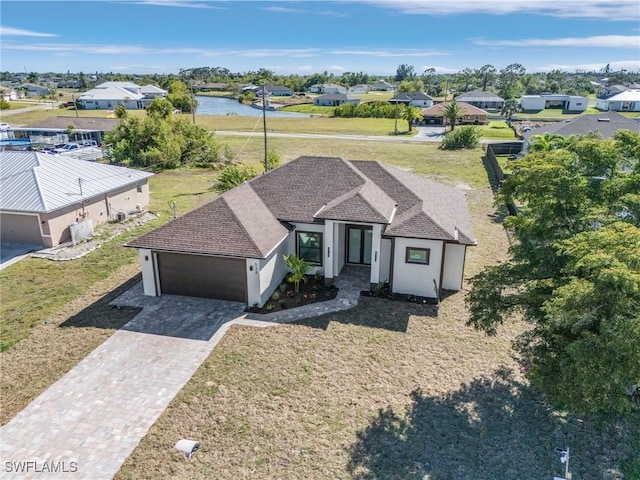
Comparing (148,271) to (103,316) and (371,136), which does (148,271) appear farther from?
(371,136)

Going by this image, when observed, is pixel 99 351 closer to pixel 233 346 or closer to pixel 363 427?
pixel 233 346

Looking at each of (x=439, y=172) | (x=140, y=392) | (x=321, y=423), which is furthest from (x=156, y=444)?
(x=439, y=172)

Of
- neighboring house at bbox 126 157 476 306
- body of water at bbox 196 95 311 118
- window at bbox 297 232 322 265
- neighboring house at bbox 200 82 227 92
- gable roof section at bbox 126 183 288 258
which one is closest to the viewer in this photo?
gable roof section at bbox 126 183 288 258

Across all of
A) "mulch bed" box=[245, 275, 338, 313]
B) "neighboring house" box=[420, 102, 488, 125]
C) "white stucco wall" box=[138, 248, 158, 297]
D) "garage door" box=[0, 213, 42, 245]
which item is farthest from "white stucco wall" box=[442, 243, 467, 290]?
"neighboring house" box=[420, 102, 488, 125]

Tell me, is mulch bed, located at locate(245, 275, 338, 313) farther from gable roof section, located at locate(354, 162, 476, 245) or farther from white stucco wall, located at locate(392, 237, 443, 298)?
gable roof section, located at locate(354, 162, 476, 245)

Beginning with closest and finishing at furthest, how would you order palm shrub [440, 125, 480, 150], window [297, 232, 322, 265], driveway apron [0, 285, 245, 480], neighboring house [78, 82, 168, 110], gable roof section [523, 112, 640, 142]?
driveway apron [0, 285, 245, 480] < window [297, 232, 322, 265] < gable roof section [523, 112, 640, 142] < palm shrub [440, 125, 480, 150] < neighboring house [78, 82, 168, 110]

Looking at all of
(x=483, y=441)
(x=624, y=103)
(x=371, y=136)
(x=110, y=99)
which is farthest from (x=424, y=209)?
(x=110, y=99)

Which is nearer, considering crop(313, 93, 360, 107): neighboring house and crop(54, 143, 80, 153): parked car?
crop(54, 143, 80, 153): parked car
